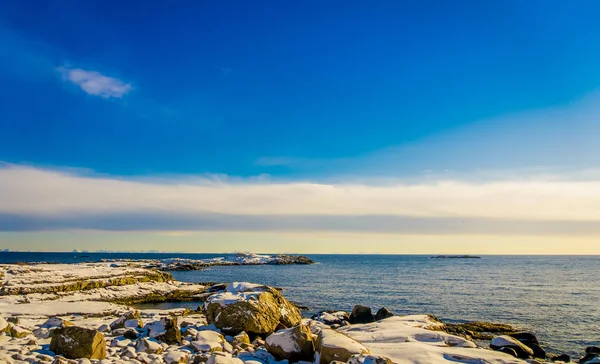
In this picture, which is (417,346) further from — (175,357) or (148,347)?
(148,347)

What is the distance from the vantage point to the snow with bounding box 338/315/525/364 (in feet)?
47.1

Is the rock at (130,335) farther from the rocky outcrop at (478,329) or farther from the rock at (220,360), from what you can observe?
the rocky outcrop at (478,329)

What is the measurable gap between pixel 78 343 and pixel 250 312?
7004mm

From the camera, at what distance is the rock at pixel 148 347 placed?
14.4m

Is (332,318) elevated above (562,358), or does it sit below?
above

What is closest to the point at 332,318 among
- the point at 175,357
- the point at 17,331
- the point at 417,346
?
the point at 417,346

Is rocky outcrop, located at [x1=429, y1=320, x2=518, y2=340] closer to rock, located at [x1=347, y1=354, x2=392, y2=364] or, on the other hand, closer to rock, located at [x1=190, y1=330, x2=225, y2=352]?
rock, located at [x1=347, y1=354, x2=392, y2=364]

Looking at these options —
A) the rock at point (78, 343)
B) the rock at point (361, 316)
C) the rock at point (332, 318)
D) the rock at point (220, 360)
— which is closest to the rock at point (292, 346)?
the rock at point (220, 360)

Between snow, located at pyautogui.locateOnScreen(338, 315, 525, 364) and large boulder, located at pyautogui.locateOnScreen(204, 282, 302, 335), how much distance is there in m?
3.58

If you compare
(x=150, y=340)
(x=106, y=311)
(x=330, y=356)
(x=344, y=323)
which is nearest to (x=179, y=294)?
(x=106, y=311)

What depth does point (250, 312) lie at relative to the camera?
59.7 feet

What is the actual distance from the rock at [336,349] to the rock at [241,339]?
13.0 feet

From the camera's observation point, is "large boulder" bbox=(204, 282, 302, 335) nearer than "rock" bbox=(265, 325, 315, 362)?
No

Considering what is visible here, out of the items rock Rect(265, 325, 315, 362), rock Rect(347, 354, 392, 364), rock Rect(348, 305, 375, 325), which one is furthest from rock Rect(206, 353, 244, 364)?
rock Rect(348, 305, 375, 325)
